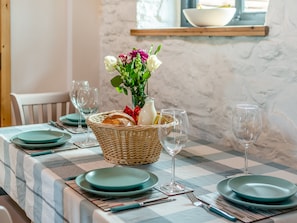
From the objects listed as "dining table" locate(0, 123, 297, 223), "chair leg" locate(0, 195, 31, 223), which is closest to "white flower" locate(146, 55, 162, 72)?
"dining table" locate(0, 123, 297, 223)

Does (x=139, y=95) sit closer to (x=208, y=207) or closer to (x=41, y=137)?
(x=41, y=137)

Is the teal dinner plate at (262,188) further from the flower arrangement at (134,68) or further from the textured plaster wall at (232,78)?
the flower arrangement at (134,68)

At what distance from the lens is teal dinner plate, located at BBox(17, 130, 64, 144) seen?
175cm

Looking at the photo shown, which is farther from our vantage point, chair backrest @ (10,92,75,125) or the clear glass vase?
chair backrest @ (10,92,75,125)

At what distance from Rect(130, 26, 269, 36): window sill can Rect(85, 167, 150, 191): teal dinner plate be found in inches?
31.6

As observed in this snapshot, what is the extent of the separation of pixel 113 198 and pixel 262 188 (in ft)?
1.35

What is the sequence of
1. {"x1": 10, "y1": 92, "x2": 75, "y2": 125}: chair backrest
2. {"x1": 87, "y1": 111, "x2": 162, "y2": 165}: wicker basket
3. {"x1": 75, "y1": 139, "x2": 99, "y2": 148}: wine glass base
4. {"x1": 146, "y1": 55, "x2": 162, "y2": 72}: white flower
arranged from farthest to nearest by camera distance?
{"x1": 10, "y1": 92, "x2": 75, "y2": 125}: chair backrest
{"x1": 75, "y1": 139, "x2": 99, "y2": 148}: wine glass base
{"x1": 146, "y1": 55, "x2": 162, "y2": 72}: white flower
{"x1": 87, "y1": 111, "x2": 162, "y2": 165}: wicker basket

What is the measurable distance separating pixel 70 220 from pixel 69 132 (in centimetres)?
79

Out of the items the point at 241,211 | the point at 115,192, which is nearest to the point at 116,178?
the point at 115,192

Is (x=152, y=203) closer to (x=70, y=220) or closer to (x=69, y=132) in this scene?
(x=70, y=220)

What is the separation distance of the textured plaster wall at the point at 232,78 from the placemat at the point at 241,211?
2.03 feet

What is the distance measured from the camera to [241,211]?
3.77ft

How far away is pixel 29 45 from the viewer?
301 centimetres

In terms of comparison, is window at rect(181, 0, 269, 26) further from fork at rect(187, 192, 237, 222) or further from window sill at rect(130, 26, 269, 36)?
fork at rect(187, 192, 237, 222)
